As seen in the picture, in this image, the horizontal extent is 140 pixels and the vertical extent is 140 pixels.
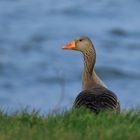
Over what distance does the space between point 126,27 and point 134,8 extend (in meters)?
3.03

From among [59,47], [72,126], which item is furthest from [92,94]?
[59,47]

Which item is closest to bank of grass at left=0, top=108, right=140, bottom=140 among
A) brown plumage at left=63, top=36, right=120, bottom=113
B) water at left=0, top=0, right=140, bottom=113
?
brown plumage at left=63, top=36, right=120, bottom=113

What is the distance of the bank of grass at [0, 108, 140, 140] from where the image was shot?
8.13 m

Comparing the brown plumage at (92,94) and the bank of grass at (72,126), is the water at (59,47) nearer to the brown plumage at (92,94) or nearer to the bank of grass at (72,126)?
the brown plumage at (92,94)

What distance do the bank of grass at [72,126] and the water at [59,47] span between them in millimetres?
11866

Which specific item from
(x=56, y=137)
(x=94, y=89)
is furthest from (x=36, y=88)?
(x=56, y=137)

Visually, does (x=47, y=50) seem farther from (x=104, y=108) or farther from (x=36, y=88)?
(x=104, y=108)

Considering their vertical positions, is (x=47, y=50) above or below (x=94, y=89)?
above

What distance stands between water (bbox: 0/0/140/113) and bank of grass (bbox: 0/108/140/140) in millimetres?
11866

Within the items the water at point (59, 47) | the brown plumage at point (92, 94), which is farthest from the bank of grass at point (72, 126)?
the water at point (59, 47)

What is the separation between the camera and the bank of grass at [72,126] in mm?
8127

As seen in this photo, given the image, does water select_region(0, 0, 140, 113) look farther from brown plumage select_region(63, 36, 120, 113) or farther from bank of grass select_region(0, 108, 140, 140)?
bank of grass select_region(0, 108, 140, 140)

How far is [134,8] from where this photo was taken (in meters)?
36.6

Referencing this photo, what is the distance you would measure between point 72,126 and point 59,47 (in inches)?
828
